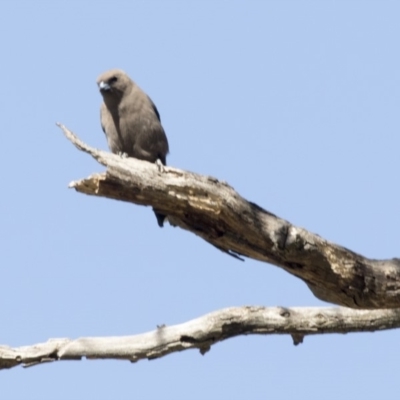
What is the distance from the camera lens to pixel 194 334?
6.38 metres

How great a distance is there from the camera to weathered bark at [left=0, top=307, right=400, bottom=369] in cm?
638

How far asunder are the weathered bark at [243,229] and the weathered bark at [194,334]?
1.00 feet

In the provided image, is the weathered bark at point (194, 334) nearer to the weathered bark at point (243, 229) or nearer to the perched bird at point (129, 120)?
the weathered bark at point (243, 229)

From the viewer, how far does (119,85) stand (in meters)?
9.45

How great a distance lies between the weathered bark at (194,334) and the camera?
638 cm

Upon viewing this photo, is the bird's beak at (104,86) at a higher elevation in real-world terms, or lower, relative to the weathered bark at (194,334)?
higher

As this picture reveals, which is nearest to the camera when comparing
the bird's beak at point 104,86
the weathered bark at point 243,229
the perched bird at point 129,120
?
the weathered bark at point 243,229

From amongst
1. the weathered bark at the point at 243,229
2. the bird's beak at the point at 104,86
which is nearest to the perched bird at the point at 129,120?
the bird's beak at the point at 104,86

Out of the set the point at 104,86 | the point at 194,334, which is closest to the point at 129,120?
the point at 104,86

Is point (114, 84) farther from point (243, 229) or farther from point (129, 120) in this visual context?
point (243, 229)

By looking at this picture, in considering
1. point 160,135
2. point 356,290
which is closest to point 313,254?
point 356,290

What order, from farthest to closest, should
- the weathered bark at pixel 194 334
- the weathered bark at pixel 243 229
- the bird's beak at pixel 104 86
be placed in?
1. the bird's beak at pixel 104 86
2. the weathered bark at pixel 194 334
3. the weathered bark at pixel 243 229

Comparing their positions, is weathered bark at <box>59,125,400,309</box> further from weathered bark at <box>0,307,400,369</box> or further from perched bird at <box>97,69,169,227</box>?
perched bird at <box>97,69,169,227</box>

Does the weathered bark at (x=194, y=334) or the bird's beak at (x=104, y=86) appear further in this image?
the bird's beak at (x=104, y=86)
